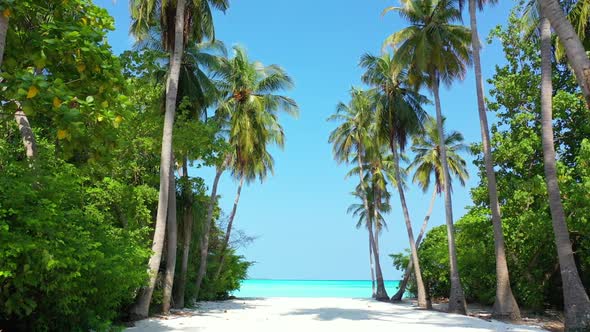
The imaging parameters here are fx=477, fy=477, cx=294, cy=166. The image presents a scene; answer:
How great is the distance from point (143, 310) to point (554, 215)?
34.3ft

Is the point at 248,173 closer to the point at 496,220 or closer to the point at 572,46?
the point at 496,220

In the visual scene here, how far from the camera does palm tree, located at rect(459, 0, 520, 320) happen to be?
13578 mm

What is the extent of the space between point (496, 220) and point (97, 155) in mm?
12054

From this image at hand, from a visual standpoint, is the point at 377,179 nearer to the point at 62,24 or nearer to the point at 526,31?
the point at 526,31

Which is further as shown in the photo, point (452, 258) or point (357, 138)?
point (357, 138)

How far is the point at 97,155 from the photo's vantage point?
5254 mm

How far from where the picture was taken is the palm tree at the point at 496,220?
44.5 ft

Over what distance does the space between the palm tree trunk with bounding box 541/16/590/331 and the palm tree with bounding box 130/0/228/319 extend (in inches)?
381

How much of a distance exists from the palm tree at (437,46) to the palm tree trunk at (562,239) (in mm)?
5792

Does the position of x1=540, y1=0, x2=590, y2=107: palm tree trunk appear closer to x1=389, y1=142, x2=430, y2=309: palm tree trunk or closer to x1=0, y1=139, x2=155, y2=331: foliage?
x1=0, y1=139, x2=155, y2=331: foliage

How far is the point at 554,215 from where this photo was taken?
11281 mm

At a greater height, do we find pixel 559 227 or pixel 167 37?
pixel 167 37

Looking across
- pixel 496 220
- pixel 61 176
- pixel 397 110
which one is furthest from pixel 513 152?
pixel 61 176

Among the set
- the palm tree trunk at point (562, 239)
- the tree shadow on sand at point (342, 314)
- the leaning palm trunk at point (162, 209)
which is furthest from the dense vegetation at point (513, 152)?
the leaning palm trunk at point (162, 209)
